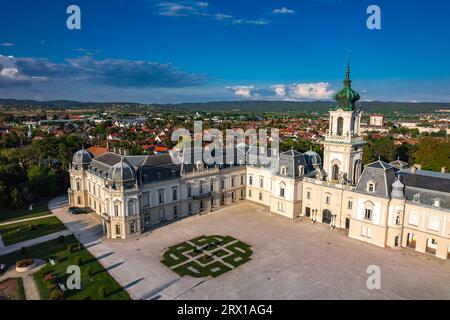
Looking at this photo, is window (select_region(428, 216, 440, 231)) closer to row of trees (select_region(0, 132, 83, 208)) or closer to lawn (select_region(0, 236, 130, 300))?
lawn (select_region(0, 236, 130, 300))

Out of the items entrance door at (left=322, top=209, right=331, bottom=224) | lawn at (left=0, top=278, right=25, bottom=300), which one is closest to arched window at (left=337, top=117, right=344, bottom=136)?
entrance door at (left=322, top=209, right=331, bottom=224)

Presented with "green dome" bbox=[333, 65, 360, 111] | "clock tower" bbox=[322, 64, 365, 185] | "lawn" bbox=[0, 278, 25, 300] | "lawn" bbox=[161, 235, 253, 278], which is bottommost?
"lawn" bbox=[0, 278, 25, 300]

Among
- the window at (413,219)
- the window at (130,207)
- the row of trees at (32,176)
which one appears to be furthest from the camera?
the row of trees at (32,176)

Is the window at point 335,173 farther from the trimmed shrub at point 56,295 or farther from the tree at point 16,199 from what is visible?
the tree at point 16,199

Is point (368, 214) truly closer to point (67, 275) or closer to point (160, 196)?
point (160, 196)

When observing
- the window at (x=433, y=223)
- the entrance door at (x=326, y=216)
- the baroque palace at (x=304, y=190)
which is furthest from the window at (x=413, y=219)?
the entrance door at (x=326, y=216)

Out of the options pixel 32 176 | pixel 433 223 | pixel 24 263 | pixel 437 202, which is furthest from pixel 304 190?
pixel 32 176

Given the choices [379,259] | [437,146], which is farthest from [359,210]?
[437,146]
